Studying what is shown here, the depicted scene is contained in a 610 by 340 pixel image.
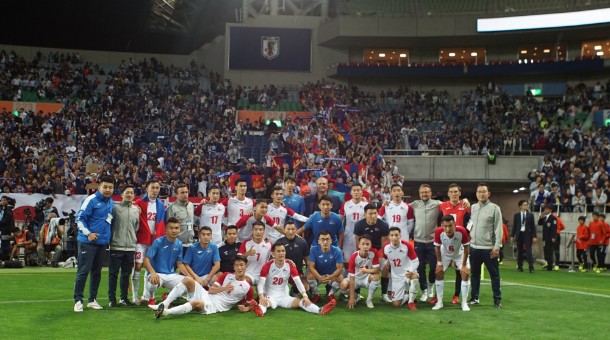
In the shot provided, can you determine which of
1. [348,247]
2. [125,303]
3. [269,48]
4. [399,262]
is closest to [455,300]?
[399,262]

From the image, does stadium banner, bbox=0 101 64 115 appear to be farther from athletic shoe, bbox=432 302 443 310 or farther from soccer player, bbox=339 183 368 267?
athletic shoe, bbox=432 302 443 310

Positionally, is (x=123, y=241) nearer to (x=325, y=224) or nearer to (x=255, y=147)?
(x=325, y=224)

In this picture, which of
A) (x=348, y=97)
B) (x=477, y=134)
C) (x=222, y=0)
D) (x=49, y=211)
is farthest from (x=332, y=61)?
(x=49, y=211)

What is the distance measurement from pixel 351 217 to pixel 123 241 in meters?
4.85

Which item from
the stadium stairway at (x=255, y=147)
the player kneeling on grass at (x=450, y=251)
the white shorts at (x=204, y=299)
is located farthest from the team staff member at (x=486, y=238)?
the stadium stairway at (x=255, y=147)

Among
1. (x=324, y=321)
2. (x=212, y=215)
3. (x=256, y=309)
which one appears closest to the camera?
(x=324, y=321)

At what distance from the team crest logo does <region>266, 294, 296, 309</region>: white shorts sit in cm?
3828

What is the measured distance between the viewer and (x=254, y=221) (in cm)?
1486

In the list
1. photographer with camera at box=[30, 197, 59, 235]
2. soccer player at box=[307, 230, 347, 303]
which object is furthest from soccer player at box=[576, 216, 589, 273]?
photographer with camera at box=[30, 197, 59, 235]

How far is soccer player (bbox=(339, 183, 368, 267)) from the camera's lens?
15.3 meters

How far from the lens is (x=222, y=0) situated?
47188 mm

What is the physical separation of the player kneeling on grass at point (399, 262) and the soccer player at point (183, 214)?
3.86 meters

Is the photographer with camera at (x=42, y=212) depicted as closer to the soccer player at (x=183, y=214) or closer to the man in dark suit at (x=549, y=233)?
the soccer player at (x=183, y=214)

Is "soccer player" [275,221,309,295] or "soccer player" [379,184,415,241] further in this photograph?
"soccer player" [379,184,415,241]
